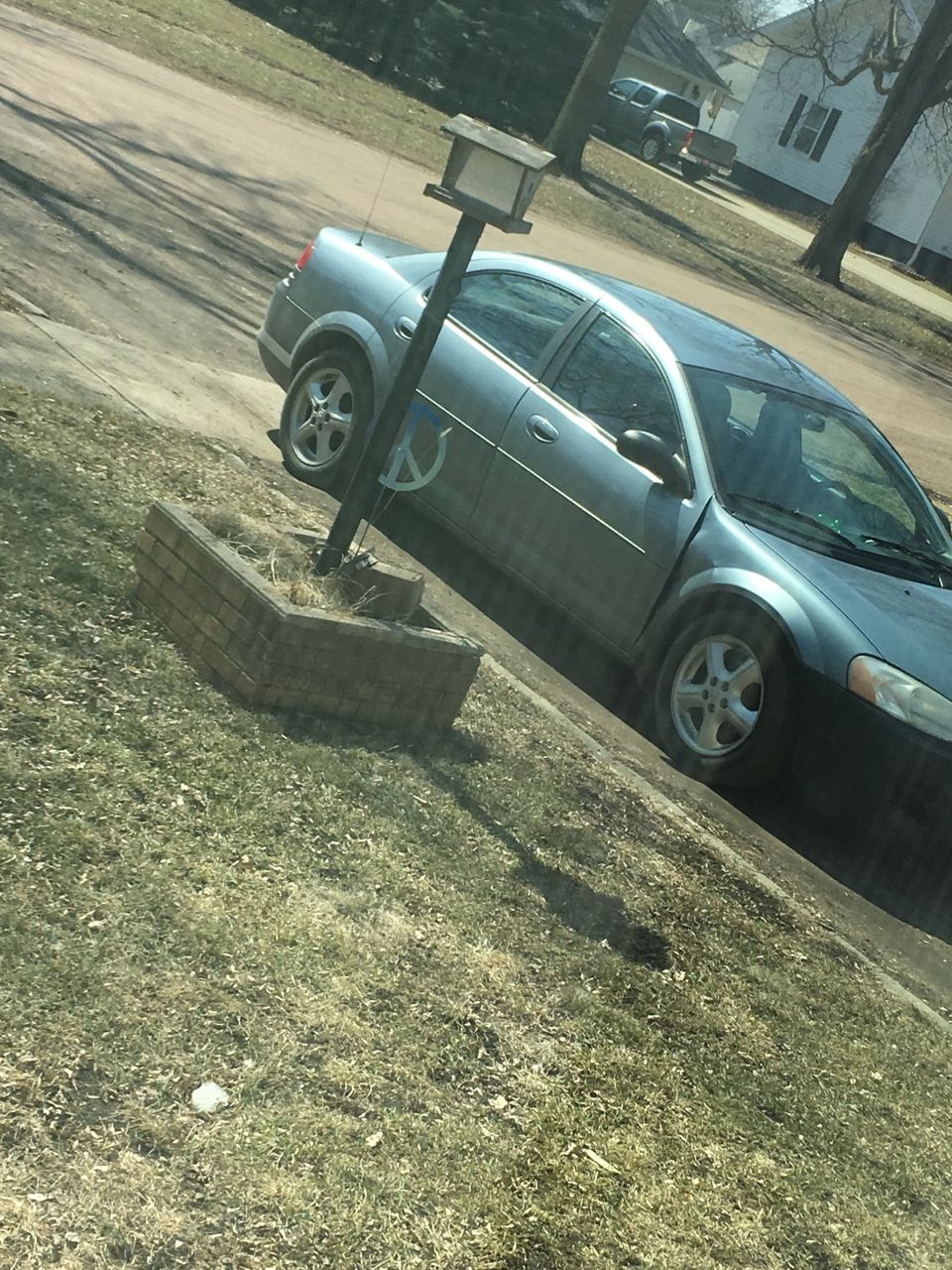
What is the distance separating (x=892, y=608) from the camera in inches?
260

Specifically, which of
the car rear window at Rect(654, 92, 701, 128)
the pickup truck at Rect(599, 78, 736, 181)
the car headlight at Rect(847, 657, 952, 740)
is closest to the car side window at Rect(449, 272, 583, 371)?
the car headlight at Rect(847, 657, 952, 740)

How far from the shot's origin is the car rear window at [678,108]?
5181 cm

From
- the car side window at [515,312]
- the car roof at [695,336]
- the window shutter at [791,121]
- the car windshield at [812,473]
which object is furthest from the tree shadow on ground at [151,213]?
the window shutter at [791,121]

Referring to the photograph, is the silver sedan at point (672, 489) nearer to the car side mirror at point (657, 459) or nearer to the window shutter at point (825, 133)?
the car side mirror at point (657, 459)

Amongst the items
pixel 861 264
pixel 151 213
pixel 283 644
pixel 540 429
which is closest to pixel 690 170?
pixel 861 264

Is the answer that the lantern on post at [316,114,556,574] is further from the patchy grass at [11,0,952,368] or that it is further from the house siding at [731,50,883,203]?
the house siding at [731,50,883,203]

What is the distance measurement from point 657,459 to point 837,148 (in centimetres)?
5206

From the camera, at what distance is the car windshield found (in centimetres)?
711

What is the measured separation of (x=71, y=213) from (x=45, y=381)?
446 cm

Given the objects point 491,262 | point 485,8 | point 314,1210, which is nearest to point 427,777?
point 314,1210

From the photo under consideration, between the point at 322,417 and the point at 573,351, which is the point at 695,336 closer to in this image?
the point at 573,351

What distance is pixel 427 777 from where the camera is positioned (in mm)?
5363

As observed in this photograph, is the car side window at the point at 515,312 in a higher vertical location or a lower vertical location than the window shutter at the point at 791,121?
lower

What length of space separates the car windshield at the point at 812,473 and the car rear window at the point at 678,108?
46.6 meters
